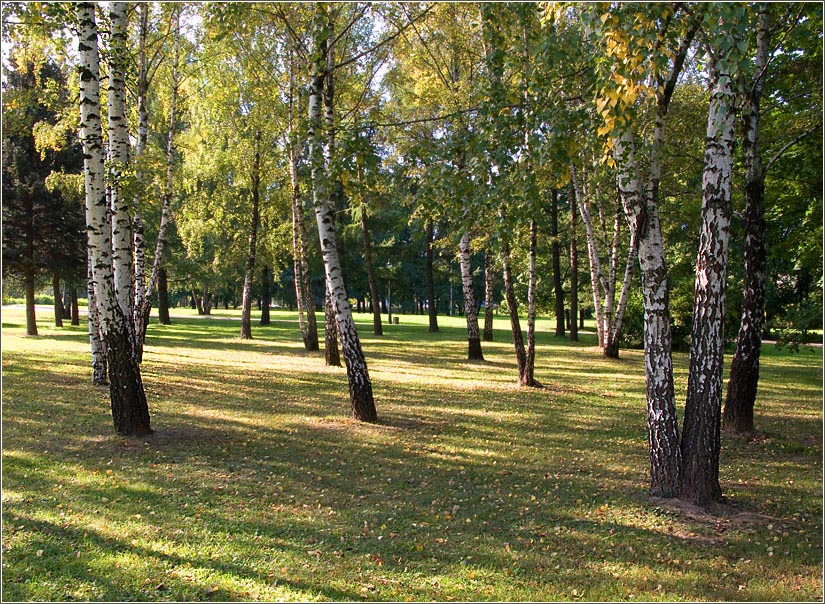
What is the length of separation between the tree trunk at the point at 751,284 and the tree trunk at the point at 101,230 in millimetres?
7781

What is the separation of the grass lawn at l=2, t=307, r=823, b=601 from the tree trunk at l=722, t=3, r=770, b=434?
21.8 inches

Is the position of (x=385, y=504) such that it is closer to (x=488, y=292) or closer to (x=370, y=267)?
(x=488, y=292)

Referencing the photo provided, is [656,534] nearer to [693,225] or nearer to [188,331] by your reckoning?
[693,225]

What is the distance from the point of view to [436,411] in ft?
33.1

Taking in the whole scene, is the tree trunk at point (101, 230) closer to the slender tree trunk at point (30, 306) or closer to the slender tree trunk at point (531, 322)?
the slender tree trunk at point (531, 322)

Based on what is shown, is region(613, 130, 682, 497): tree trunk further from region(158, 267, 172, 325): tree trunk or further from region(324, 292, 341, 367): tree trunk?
region(158, 267, 172, 325): tree trunk

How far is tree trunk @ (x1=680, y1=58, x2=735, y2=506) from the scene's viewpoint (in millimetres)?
5203

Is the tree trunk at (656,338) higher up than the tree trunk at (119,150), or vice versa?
the tree trunk at (119,150)

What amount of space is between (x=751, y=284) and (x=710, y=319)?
3278mm

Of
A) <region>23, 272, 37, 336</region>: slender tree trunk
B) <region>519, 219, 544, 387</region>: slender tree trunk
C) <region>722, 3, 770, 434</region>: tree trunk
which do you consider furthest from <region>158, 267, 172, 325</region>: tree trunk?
<region>722, 3, 770, 434</region>: tree trunk

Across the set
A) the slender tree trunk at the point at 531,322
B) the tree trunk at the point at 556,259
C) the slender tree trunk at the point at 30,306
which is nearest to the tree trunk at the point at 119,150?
the slender tree trunk at the point at 531,322

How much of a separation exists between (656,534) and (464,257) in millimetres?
11324

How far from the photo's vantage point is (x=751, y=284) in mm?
8000

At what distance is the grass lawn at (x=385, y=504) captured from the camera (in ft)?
13.6
